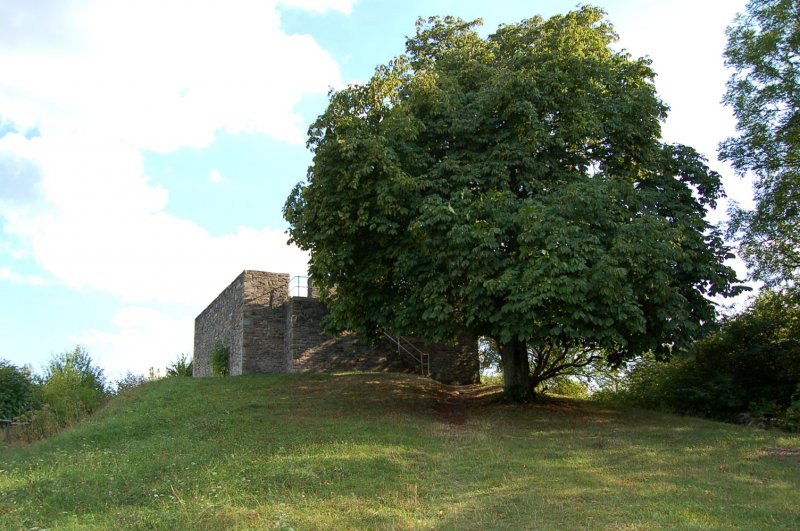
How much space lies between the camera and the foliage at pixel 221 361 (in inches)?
1031

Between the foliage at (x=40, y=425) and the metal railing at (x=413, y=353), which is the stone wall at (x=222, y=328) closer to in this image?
the metal railing at (x=413, y=353)

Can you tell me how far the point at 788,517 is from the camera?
7852 mm

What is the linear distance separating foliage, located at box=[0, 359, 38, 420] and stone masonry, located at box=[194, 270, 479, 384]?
7.90 m

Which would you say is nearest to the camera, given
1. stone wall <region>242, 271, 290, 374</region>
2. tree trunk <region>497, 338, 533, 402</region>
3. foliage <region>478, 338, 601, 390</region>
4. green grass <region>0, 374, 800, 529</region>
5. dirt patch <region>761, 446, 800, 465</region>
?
green grass <region>0, 374, 800, 529</region>

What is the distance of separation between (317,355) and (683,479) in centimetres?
1613

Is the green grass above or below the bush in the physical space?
below

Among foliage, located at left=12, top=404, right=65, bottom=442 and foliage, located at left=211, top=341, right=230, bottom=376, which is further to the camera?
foliage, located at left=211, top=341, right=230, bottom=376

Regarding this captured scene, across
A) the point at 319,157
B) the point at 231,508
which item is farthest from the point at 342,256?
the point at 231,508

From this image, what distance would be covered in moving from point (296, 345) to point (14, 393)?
11732 millimetres

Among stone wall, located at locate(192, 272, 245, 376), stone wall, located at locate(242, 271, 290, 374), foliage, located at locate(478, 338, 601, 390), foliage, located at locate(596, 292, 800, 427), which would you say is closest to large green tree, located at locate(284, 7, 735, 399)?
foliage, located at locate(478, 338, 601, 390)

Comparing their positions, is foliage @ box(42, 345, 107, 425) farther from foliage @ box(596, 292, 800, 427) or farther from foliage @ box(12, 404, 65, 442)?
foliage @ box(596, 292, 800, 427)

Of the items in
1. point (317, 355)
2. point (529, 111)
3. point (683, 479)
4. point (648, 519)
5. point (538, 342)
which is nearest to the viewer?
point (648, 519)

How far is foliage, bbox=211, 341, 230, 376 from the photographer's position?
26186 millimetres

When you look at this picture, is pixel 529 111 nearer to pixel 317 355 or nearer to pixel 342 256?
pixel 342 256
